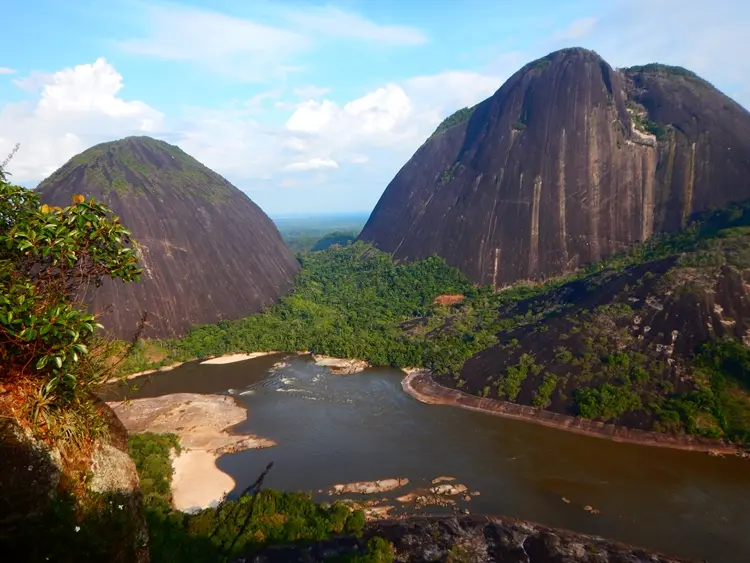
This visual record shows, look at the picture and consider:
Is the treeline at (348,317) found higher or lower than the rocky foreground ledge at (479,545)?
higher

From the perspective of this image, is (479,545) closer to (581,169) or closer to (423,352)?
(423,352)

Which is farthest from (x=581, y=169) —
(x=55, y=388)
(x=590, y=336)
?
(x=55, y=388)

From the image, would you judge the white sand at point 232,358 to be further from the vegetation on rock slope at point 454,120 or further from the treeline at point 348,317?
the vegetation on rock slope at point 454,120

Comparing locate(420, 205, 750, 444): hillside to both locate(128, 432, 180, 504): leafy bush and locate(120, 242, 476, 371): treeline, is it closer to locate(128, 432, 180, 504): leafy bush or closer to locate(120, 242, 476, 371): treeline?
locate(120, 242, 476, 371): treeline

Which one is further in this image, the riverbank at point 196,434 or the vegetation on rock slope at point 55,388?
the riverbank at point 196,434

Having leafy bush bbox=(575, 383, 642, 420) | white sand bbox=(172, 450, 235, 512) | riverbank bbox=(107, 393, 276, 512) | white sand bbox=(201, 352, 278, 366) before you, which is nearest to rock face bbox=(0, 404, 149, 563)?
riverbank bbox=(107, 393, 276, 512)

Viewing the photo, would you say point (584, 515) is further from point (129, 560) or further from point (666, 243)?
point (666, 243)

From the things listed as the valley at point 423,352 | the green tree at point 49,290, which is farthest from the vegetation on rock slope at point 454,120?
the green tree at point 49,290
